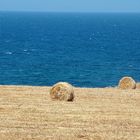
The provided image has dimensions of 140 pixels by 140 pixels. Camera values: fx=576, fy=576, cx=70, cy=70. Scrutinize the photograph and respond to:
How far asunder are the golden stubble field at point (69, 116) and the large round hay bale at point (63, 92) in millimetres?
440

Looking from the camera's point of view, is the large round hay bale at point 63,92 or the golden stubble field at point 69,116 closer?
the golden stubble field at point 69,116

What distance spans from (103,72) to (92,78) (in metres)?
5.79

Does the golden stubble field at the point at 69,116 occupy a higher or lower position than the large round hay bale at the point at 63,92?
lower

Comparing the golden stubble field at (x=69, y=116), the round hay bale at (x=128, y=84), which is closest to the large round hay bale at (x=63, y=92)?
the golden stubble field at (x=69, y=116)

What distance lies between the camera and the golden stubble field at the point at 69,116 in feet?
70.3

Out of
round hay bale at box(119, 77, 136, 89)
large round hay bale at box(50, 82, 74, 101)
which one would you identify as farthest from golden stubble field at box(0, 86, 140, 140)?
round hay bale at box(119, 77, 136, 89)

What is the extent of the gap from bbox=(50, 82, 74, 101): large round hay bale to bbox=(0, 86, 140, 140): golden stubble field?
440mm

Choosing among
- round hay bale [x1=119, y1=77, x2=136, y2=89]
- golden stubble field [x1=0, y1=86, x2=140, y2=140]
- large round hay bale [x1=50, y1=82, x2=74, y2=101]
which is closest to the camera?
golden stubble field [x1=0, y1=86, x2=140, y2=140]

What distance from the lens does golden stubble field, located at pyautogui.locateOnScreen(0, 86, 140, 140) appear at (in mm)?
21438

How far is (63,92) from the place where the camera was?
2933 cm

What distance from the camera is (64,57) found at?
110 metres

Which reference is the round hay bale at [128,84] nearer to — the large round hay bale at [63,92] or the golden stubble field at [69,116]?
the golden stubble field at [69,116]

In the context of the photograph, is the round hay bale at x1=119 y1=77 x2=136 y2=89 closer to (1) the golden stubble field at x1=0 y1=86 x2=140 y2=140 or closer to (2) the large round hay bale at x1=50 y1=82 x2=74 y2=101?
(1) the golden stubble field at x1=0 y1=86 x2=140 y2=140

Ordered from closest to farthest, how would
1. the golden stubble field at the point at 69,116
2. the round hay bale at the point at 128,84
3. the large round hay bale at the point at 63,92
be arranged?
the golden stubble field at the point at 69,116
the large round hay bale at the point at 63,92
the round hay bale at the point at 128,84
